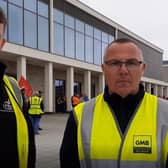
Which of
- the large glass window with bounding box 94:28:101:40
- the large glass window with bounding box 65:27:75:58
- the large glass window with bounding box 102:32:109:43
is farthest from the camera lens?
the large glass window with bounding box 102:32:109:43

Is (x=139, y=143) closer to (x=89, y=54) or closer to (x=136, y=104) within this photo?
(x=136, y=104)

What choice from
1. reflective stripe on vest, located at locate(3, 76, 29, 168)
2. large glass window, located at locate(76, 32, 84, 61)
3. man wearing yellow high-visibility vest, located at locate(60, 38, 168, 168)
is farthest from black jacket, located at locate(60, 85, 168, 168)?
large glass window, located at locate(76, 32, 84, 61)

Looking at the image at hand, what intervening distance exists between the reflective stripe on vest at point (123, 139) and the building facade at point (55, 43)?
80.4ft

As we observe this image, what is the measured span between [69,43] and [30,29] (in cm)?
819

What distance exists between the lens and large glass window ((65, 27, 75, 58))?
4153 centimetres

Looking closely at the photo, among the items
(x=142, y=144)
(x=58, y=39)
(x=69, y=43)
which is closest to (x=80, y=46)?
(x=69, y=43)

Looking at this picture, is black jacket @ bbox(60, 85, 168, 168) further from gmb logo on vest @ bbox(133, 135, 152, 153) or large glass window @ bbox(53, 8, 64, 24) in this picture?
large glass window @ bbox(53, 8, 64, 24)

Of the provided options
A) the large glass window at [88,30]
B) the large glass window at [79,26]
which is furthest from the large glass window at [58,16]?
the large glass window at [88,30]

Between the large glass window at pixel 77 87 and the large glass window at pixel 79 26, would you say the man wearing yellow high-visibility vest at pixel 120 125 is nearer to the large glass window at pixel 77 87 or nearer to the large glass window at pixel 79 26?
the large glass window at pixel 79 26

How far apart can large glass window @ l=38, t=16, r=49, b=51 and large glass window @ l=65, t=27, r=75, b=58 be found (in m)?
4.24

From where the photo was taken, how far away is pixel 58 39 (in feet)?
130

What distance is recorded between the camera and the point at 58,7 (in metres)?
39.9

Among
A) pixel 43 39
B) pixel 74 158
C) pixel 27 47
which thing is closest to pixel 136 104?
pixel 74 158

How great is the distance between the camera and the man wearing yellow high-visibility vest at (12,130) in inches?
104
